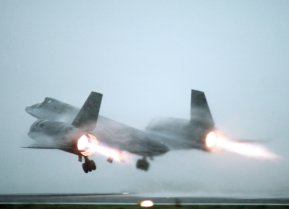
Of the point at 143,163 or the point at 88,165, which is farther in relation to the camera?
the point at 143,163

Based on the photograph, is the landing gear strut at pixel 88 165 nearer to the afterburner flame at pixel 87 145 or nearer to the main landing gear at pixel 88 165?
the main landing gear at pixel 88 165

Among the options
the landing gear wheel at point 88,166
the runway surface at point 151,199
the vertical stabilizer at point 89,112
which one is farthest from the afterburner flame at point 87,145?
the runway surface at point 151,199

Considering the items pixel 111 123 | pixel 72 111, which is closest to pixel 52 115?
pixel 72 111

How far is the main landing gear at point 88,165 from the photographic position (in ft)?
103

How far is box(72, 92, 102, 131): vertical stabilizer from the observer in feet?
95.5

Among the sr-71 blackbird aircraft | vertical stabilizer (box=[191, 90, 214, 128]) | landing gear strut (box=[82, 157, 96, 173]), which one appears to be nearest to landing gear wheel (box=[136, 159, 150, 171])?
the sr-71 blackbird aircraft

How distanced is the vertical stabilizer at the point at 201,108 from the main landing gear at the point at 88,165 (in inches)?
456

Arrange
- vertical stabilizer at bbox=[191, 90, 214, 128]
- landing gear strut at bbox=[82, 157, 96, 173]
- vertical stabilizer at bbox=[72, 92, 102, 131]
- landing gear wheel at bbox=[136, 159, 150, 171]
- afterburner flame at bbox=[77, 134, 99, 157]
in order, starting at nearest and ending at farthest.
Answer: afterburner flame at bbox=[77, 134, 99, 157] → vertical stabilizer at bbox=[72, 92, 102, 131] → landing gear strut at bbox=[82, 157, 96, 173] → vertical stabilizer at bbox=[191, 90, 214, 128] → landing gear wheel at bbox=[136, 159, 150, 171]

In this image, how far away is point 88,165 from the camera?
104ft

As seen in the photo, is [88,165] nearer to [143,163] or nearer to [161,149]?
[143,163]

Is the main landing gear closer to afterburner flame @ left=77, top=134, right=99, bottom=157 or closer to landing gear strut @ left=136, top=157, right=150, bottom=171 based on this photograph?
afterburner flame @ left=77, top=134, right=99, bottom=157

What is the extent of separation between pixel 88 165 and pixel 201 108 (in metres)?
12.7

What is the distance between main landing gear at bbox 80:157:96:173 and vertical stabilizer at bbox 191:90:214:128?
11574 millimetres

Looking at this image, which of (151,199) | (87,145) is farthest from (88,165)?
(151,199)
